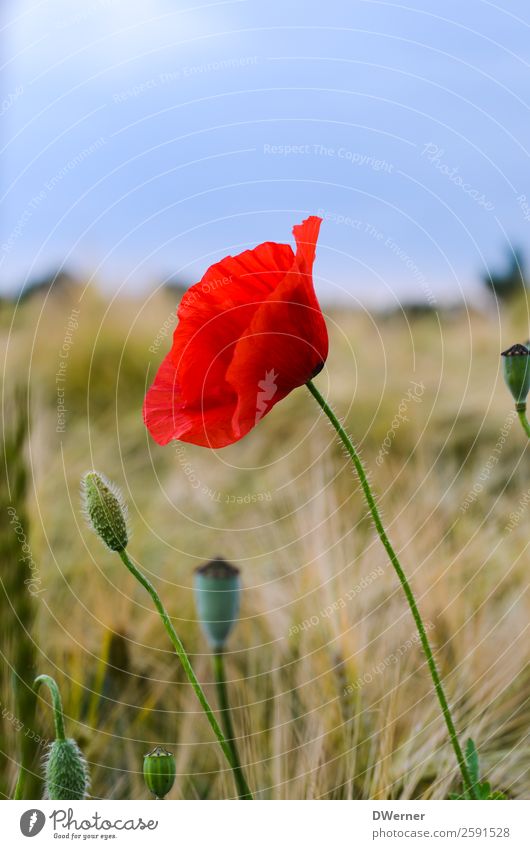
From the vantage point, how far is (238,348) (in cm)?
43

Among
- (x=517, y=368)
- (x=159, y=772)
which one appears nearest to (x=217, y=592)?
(x=159, y=772)

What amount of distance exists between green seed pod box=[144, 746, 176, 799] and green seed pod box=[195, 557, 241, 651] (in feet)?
0.27

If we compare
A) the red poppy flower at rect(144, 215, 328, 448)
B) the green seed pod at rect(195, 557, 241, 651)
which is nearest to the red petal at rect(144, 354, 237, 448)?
the red poppy flower at rect(144, 215, 328, 448)

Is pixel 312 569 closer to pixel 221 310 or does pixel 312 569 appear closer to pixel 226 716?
pixel 226 716

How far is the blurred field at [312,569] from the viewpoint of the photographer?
0.59 m

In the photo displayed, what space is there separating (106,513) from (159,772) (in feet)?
0.47

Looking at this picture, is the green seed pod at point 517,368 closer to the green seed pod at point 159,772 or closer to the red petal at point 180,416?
the red petal at point 180,416

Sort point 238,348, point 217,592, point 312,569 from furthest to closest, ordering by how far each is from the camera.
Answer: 1. point 312,569
2. point 217,592
3. point 238,348

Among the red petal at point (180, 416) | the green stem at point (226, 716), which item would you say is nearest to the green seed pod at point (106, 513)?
the red petal at point (180, 416)

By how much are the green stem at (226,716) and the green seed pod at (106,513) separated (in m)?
0.15

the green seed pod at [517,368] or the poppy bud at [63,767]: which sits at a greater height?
the green seed pod at [517,368]

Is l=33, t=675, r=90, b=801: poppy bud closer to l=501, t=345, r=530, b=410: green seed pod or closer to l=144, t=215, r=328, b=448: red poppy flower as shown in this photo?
l=144, t=215, r=328, b=448: red poppy flower
